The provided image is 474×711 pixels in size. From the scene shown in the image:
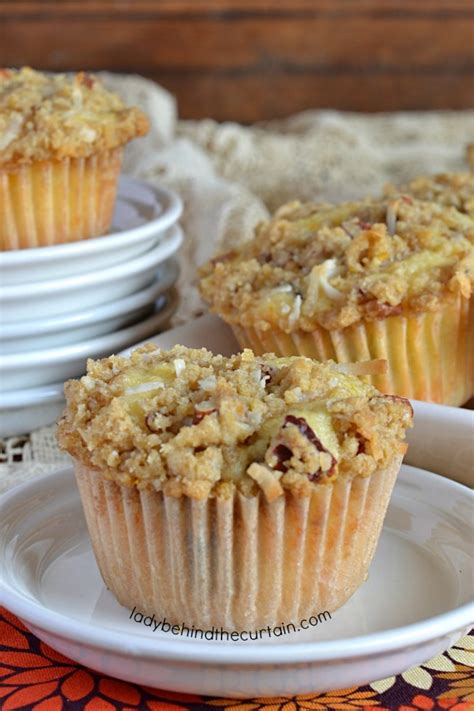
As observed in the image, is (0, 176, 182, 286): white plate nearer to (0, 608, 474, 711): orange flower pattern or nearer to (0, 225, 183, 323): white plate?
(0, 225, 183, 323): white plate

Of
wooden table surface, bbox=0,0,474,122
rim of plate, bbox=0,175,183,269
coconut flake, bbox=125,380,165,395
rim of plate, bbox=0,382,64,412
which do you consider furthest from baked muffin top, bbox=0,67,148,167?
wooden table surface, bbox=0,0,474,122

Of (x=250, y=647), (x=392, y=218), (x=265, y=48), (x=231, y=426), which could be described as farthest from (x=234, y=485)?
(x=265, y=48)

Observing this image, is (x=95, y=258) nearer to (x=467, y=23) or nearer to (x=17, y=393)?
(x=17, y=393)

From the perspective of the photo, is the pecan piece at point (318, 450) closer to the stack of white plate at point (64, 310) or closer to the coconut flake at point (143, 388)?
the coconut flake at point (143, 388)

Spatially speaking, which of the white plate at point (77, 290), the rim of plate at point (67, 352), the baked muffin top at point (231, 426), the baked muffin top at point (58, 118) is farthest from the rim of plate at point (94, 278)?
the baked muffin top at point (231, 426)

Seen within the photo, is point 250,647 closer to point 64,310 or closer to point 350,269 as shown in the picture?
point 350,269

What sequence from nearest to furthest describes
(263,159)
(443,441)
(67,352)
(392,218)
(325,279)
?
(443,441), (325,279), (392,218), (67,352), (263,159)
